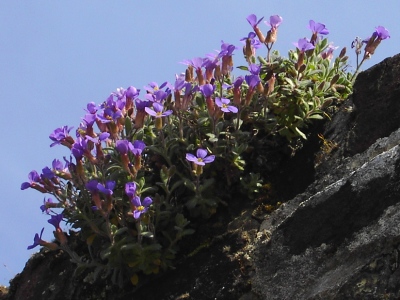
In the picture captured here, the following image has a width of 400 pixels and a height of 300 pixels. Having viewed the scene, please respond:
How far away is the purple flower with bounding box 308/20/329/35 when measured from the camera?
18.1 feet

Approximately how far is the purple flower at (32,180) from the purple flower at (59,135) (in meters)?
0.22

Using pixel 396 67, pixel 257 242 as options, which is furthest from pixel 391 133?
pixel 257 242

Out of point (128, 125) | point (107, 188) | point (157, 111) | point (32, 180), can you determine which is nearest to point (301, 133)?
point (157, 111)

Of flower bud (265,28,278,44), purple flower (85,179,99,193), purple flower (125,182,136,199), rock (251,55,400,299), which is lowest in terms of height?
rock (251,55,400,299)

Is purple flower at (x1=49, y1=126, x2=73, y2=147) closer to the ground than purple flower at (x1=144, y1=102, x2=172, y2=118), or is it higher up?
higher up

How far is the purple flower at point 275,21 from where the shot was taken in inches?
210

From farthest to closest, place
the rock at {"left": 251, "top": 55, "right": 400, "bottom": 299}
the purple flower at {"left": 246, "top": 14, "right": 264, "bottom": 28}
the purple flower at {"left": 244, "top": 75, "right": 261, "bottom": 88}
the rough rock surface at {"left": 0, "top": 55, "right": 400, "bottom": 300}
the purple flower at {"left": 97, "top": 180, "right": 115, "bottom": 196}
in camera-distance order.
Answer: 1. the purple flower at {"left": 246, "top": 14, "right": 264, "bottom": 28}
2. the purple flower at {"left": 244, "top": 75, "right": 261, "bottom": 88}
3. the purple flower at {"left": 97, "top": 180, "right": 115, "bottom": 196}
4. the rough rock surface at {"left": 0, "top": 55, "right": 400, "bottom": 300}
5. the rock at {"left": 251, "top": 55, "right": 400, "bottom": 299}

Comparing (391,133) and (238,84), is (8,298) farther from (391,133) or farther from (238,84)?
(391,133)

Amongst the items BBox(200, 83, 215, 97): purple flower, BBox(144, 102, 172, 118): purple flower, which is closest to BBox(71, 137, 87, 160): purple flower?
BBox(144, 102, 172, 118): purple flower

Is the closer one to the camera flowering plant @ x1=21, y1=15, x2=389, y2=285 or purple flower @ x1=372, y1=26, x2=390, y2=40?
flowering plant @ x1=21, y1=15, x2=389, y2=285

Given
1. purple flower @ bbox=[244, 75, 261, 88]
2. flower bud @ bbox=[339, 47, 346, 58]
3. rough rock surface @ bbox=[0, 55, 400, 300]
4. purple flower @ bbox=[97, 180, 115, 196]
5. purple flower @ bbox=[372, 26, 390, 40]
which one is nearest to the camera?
rough rock surface @ bbox=[0, 55, 400, 300]

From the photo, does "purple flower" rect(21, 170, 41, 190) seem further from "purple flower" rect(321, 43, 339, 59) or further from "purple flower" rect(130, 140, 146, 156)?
"purple flower" rect(321, 43, 339, 59)

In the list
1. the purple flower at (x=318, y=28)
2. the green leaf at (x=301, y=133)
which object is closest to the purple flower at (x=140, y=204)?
the green leaf at (x=301, y=133)

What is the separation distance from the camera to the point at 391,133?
4395 millimetres
